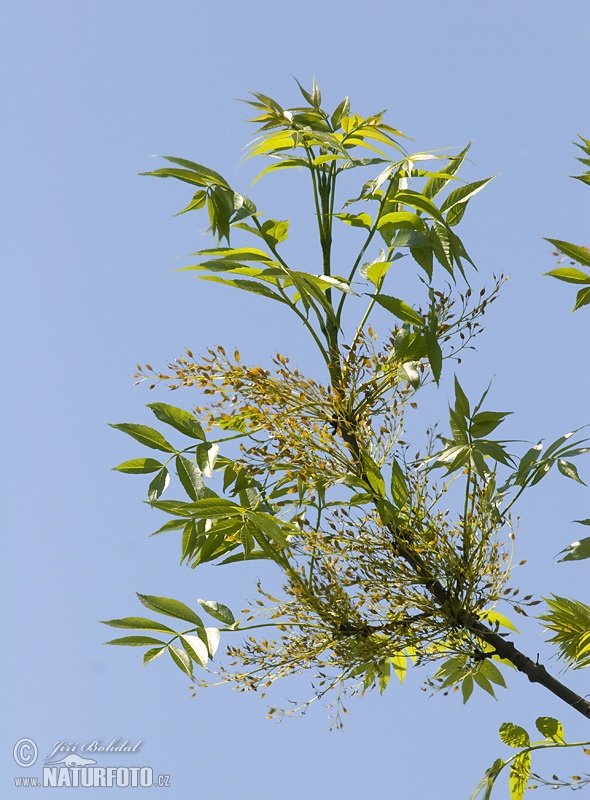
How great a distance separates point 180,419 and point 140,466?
10 cm

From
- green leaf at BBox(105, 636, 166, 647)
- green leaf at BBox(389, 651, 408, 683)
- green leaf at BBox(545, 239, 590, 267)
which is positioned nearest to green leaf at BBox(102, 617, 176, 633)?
green leaf at BBox(105, 636, 166, 647)

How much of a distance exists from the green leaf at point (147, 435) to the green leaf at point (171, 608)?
0.69 ft

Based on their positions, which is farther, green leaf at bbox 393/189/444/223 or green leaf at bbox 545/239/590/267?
green leaf at bbox 545/239/590/267

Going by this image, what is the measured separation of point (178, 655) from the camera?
135cm

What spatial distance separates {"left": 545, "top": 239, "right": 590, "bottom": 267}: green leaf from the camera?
150cm

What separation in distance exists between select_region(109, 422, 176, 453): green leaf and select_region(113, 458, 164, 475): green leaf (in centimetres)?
2

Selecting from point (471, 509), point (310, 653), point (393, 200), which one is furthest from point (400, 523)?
point (393, 200)

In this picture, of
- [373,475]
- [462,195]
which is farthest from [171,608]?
[462,195]

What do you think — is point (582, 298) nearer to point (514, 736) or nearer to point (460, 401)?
point (460, 401)

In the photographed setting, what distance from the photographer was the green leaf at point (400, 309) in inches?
54.6

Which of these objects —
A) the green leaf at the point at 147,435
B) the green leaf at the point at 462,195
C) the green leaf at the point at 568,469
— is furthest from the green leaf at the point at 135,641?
the green leaf at the point at 462,195

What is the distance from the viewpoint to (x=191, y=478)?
4.65 feet

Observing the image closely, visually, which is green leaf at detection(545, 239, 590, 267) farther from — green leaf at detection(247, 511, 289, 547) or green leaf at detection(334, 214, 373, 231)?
green leaf at detection(247, 511, 289, 547)

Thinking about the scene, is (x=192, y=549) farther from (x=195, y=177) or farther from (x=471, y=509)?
(x=195, y=177)
